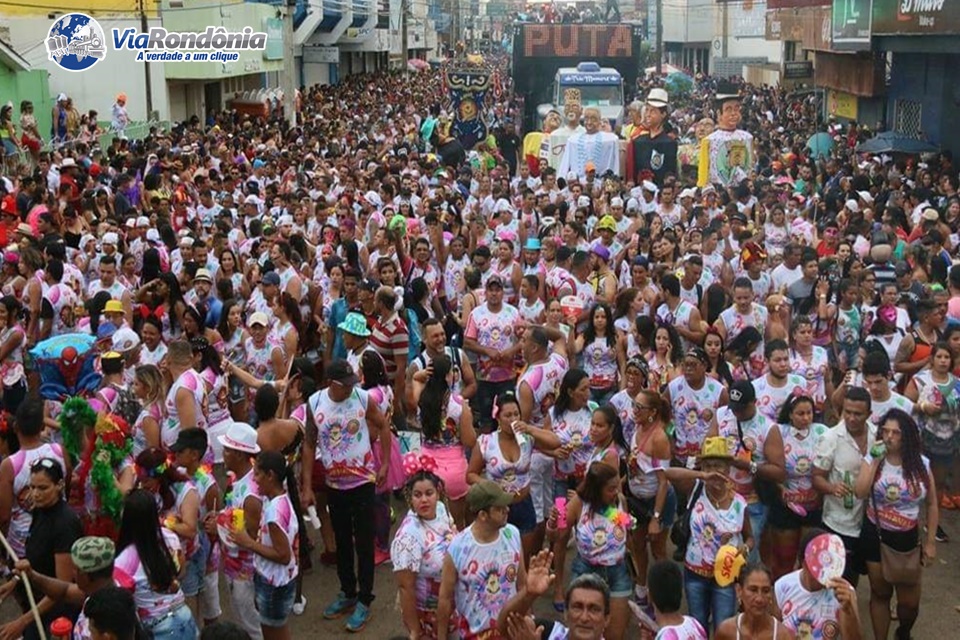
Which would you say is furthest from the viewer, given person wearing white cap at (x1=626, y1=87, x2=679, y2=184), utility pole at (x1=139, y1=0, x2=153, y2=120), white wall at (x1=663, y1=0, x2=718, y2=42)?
white wall at (x1=663, y1=0, x2=718, y2=42)

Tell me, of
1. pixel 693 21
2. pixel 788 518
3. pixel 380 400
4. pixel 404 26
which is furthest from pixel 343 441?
pixel 693 21

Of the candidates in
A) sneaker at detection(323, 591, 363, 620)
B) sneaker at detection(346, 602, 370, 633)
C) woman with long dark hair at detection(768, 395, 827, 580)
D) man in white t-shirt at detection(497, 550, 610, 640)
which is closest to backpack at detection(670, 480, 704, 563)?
woman with long dark hair at detection(768, 395, 827, 580)

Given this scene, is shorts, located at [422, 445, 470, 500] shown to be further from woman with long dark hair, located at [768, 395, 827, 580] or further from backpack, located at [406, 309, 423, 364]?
backpack, located at [406, 309, 423, 364]

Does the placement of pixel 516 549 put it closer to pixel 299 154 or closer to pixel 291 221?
pixel 291 221

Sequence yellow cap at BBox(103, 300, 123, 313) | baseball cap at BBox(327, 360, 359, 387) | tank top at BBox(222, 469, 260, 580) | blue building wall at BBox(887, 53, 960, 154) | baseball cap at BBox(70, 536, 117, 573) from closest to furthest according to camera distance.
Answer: baseball cap at BBox(70, 536, 117, 573), tank top at BBox(222, 469, 260, 580), baseball cap at BBox(327, 360, 359, 387), yellow cap at BBox(103, 300, 123, 313), blue building wall at BBox(887, 53, 960, 154)

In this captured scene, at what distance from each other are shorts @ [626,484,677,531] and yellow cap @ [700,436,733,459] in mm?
869

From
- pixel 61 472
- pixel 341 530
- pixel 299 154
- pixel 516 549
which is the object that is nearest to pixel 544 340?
pixel 341 530

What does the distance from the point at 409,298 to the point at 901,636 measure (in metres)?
5.17

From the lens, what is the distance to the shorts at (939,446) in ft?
26.2

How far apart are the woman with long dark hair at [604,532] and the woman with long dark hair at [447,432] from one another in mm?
1000

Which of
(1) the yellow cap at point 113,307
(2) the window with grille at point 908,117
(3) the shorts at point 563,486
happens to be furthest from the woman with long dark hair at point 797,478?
(2) the window with grille at point 908,117

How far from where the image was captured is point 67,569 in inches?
216

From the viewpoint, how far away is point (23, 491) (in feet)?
20.1

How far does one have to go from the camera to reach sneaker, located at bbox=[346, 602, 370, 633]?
704 cm
